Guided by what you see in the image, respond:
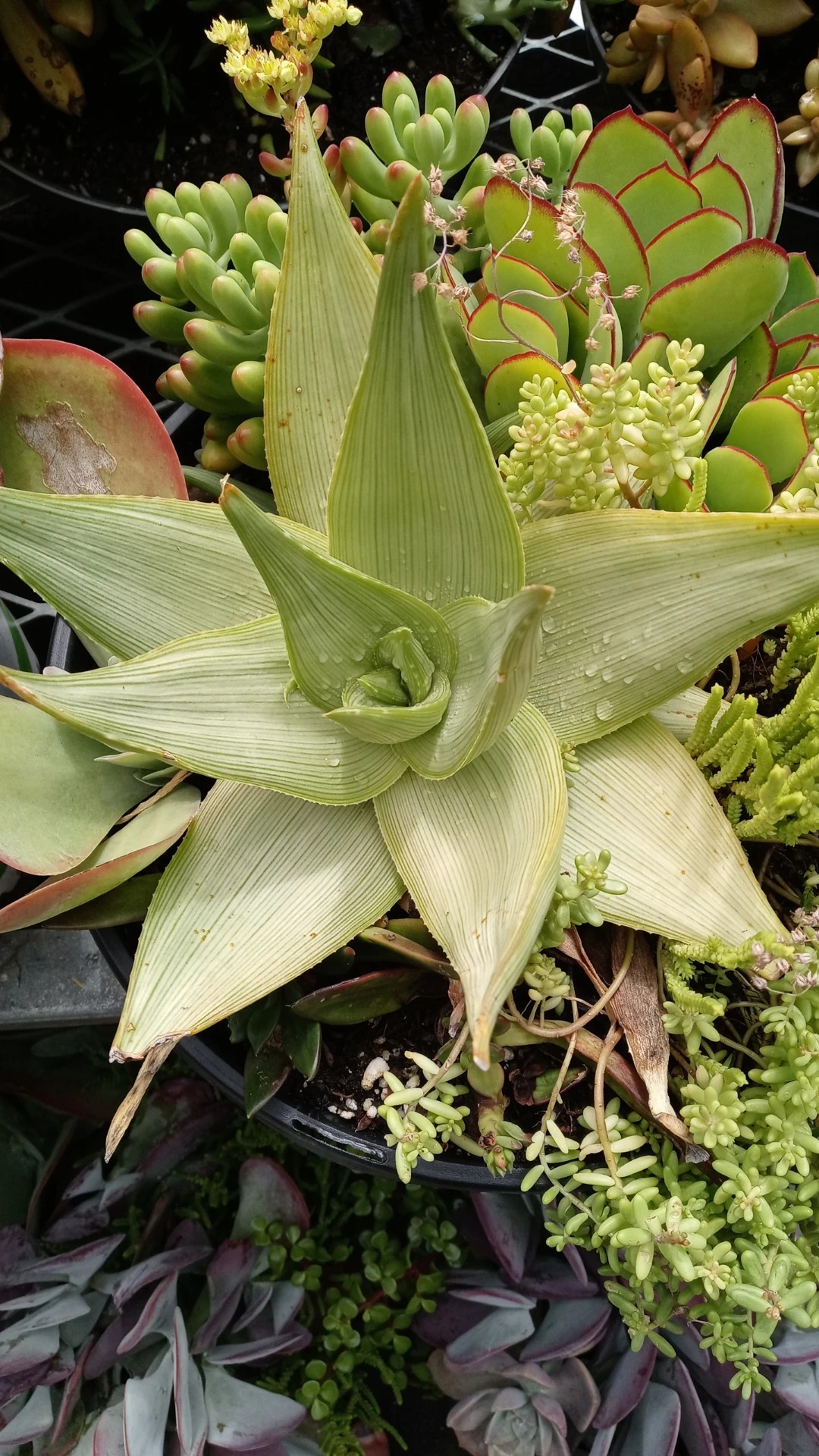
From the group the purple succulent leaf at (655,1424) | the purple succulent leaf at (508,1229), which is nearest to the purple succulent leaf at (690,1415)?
the purple succulent leaf at (655,1424)

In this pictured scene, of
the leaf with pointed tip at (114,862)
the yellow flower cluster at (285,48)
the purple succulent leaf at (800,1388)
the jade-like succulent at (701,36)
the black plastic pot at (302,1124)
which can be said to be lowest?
the purple succulent leaf at (800,1388)

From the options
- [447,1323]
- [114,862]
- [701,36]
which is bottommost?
[447,1323]

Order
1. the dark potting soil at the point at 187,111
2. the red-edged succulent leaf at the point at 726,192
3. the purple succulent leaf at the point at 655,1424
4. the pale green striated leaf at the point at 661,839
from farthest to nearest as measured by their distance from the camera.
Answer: the dark potting soil at the point at 187,111
the purple succulent leaf at the point at 655,1424
the red-edged succulent leaf at the point at 726,192
the pale green striated leaf at the point at 661,839

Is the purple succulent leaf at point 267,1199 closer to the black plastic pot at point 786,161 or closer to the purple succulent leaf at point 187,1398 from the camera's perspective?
the purple succulent leaf at point 187,1398

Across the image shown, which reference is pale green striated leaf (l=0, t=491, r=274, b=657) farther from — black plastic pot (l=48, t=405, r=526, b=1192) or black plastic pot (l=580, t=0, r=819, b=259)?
black plastic pot (l=580, t=0, r=819, b=259)

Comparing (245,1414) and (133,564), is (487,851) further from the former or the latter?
(245,1414)

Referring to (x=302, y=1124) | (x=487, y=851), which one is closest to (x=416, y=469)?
(x=487, y=851)

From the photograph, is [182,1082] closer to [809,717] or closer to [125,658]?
[125,658]

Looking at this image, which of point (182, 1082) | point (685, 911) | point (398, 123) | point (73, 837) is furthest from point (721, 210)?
point (182, 1082)

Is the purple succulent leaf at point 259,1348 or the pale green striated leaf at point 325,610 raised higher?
the pale green striated leaf at point 325,610
